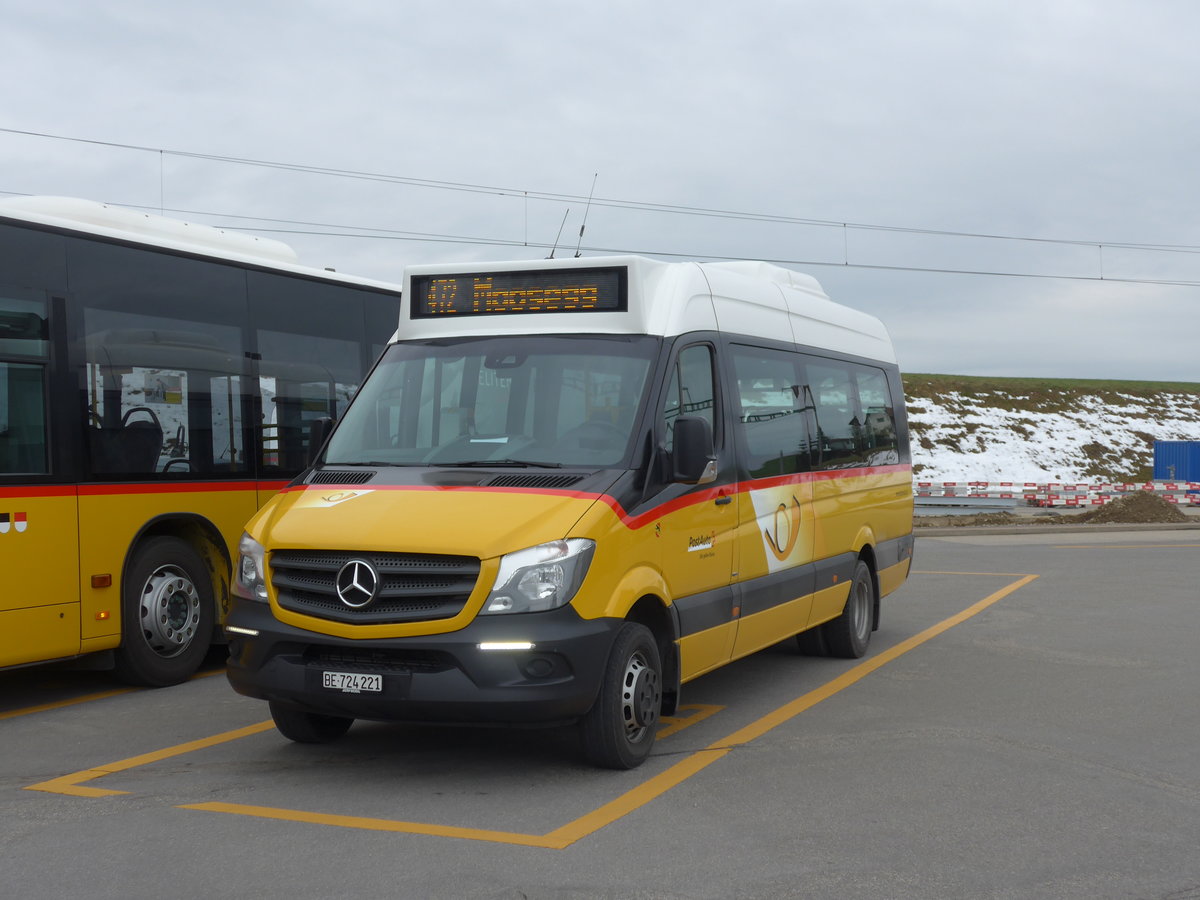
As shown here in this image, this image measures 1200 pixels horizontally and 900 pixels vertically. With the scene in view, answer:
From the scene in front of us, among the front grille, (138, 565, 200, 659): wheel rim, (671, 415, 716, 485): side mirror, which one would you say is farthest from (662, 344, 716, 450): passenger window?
(138, 565, 200, 659): wheel rim

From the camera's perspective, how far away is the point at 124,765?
6793 mm

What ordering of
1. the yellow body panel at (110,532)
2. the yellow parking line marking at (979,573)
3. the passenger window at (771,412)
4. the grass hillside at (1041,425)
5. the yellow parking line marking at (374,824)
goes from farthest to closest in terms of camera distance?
the grass hillside at (1041,425), the yellow parking line marking at (979,573), the yellow body panel at (110,532), the passenger window at (771,412), the yellow parking line marking at (374,824)

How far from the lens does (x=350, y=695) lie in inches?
240

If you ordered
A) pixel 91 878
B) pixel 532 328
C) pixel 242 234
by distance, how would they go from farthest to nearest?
pixel 242 234 → pixel 532 328 → pixel 91 878

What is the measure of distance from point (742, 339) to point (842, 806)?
132 inches

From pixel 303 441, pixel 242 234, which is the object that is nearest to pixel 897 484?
pixel 303 441

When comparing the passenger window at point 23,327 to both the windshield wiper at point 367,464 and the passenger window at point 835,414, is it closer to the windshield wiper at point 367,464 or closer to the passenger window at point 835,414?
the windshield wiper at point 367,464

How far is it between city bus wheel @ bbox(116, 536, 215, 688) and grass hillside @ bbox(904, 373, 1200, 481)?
170 feet

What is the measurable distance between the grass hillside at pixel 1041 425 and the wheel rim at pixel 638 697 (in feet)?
176

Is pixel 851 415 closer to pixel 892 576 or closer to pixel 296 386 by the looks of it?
pixel 892 576

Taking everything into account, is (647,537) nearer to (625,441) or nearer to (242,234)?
(625,441)

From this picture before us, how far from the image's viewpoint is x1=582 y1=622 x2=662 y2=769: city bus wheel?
630 cm

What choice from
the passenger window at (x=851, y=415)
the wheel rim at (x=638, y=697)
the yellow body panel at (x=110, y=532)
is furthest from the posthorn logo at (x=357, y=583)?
the passenger window at (x=851, y=415)

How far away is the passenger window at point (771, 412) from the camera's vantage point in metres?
8.18
